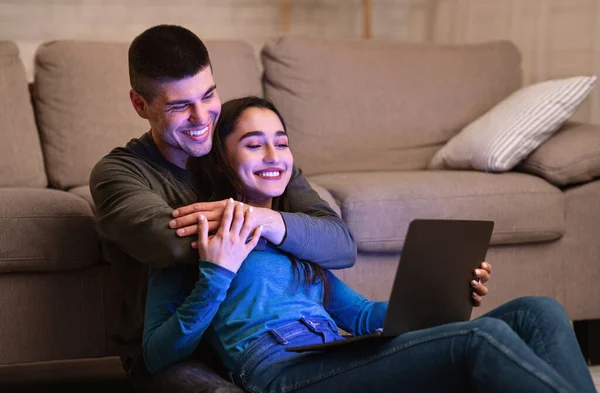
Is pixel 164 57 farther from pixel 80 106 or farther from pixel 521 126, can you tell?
pixel 521 126

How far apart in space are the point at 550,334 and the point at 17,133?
5.97 ft

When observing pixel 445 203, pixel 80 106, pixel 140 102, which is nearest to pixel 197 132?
pixel 140 102

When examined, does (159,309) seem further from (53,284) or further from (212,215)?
(53,284)

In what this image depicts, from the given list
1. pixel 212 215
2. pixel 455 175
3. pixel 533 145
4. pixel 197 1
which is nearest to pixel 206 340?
pixel 212 215

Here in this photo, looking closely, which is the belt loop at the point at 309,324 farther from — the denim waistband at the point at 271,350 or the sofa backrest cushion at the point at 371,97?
the sofa backrest cushion at the point at 371,97

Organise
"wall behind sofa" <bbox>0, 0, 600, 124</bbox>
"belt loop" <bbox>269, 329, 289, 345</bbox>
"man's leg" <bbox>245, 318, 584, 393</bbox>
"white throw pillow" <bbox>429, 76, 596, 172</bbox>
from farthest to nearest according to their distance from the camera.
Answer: "wall behind sofa" <bbox>0, 0, 600, 124</bbox>, "white throw pillow" <bbox>429, 76, 596, 172</bbox>, "belt loop" <bbox>269, 329, 289, 345</bbox>, "man's leg" <bbox>245, 318, 584, 393</bbox>

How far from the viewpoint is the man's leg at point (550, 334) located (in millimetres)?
1390

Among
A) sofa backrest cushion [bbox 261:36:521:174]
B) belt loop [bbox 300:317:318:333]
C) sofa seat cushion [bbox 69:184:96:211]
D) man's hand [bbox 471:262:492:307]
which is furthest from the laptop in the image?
sofa backrest cushion [bbox 261:36:521:174]

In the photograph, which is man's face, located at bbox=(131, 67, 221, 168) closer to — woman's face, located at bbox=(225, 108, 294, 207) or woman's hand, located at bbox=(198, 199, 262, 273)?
woman's face, located at bbox=(225, 108, 294, 207)

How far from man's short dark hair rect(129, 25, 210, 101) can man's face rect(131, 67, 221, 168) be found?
0.05ft

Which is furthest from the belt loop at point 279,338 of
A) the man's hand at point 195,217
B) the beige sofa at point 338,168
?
the beige sofa at point 338,168

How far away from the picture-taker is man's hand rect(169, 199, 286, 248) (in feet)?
5.17

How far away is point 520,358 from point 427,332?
16cm

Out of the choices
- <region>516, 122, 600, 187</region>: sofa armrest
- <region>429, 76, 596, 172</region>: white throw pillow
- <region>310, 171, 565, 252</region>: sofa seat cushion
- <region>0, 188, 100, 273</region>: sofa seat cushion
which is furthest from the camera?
<region>429, 76, 596, 172</region>: white throw pillow
